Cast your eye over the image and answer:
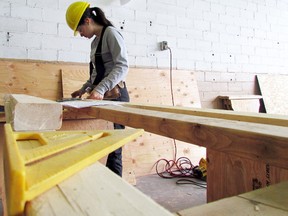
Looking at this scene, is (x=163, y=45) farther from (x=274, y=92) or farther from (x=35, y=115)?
(x=35, y=115)

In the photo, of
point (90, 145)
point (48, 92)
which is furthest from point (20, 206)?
point (48, 92)

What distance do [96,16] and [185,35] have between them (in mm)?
1580

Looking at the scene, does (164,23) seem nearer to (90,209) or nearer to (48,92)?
(48,92)

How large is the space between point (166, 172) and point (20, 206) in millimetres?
2547

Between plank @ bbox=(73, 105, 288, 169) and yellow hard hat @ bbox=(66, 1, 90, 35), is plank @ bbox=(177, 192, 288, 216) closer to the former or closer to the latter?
plank @ bbox=(73, 105, 288, 169)

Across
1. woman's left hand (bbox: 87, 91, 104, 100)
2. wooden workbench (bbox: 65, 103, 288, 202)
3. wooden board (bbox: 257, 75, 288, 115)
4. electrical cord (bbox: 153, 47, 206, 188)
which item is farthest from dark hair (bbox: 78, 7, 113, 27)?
wooden board (bbox: 257, 75, 288, 115)

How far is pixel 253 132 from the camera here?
1.63ft

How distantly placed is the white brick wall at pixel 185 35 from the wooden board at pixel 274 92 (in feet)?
0.43

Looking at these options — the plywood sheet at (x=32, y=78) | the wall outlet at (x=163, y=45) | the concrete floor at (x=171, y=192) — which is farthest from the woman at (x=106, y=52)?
the wall outlet at (x=163, y=45)

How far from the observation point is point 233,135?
1.76 ft

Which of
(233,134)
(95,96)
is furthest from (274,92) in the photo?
(233,134)

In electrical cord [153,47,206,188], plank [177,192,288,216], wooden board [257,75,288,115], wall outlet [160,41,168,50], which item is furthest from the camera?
wooden board [257,75,288,115]

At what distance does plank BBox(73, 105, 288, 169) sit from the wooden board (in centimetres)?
338

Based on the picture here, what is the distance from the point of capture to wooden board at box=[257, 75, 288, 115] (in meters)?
3.78
